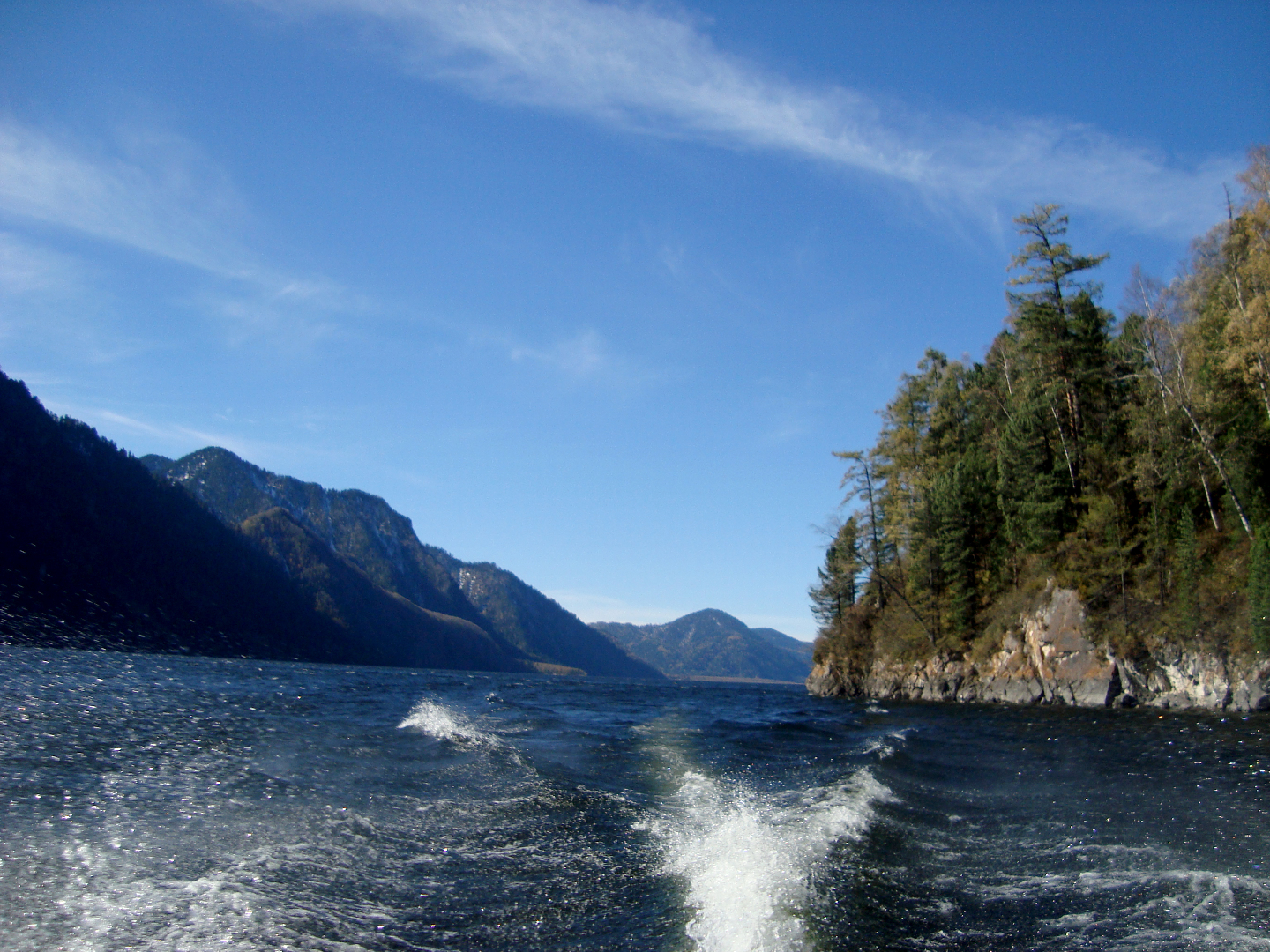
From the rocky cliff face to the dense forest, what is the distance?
2.75 feet

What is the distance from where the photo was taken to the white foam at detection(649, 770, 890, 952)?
7.38 meters

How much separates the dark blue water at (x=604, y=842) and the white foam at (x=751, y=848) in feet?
0.20

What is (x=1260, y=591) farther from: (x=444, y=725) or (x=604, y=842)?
(x=444, y=725)

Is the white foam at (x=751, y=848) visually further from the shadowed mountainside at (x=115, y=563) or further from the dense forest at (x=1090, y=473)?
the shadowed mountainside at (x=115, y=563)

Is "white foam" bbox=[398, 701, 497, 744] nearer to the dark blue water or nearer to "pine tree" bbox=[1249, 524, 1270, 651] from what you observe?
the dark blue water

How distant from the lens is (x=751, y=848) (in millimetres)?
10336

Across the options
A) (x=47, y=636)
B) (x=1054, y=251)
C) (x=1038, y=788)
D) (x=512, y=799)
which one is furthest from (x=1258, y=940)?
(x=47, y=636)

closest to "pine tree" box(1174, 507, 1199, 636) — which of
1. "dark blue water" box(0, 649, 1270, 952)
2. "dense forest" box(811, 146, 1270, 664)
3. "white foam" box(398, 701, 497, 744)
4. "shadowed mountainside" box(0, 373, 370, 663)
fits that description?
"dense forest" box(811, 146, 1270, 664)

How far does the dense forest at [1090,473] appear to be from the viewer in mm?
31516

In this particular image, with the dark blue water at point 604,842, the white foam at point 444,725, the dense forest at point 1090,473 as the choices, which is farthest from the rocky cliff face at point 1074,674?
the white foam at point 444,725

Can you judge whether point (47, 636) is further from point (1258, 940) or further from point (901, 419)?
point (1258, 940)

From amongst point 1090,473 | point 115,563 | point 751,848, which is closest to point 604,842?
point 751,848

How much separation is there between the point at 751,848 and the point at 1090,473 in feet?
131

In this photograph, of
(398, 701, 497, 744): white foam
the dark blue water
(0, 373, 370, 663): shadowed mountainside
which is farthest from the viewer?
(0, 373, 370, 663): shadowed mountainside
